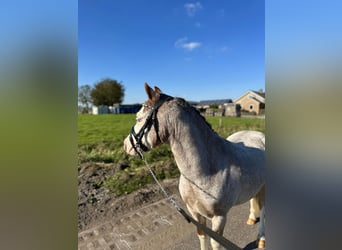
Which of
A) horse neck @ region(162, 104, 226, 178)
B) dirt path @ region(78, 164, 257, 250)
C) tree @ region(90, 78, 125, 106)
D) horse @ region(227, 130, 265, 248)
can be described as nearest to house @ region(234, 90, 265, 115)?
horse @ region(227, 130, 265, 248)

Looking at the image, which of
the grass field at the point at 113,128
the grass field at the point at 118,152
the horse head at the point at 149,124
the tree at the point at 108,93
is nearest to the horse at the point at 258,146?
the grass field at the point at 118,152

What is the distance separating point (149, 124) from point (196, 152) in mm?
510

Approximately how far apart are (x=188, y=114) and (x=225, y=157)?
557mm

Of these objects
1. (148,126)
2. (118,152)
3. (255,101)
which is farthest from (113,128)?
(148,126)

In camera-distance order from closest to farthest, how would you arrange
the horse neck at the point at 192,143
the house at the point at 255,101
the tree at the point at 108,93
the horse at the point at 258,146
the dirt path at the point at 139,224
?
the house at the point at 255,101
the horse neck at the point at 192,143
the horse at the point at 258,146
the dirt path at the point at 139,224
the tree at the point at 108,93

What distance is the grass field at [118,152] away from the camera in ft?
17.0

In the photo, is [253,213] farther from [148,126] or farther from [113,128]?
[113,128]

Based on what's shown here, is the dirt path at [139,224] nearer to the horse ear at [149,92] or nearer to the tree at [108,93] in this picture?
the horse ear at [149,92]

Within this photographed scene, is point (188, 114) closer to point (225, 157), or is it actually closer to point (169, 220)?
point (225, 157)

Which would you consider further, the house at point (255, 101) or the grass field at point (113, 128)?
the grass field at point (113, 128)

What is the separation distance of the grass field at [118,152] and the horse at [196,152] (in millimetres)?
1815

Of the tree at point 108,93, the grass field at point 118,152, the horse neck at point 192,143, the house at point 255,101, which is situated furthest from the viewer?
the tree at point 108,93

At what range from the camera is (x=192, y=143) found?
A: 2010 millimetres
